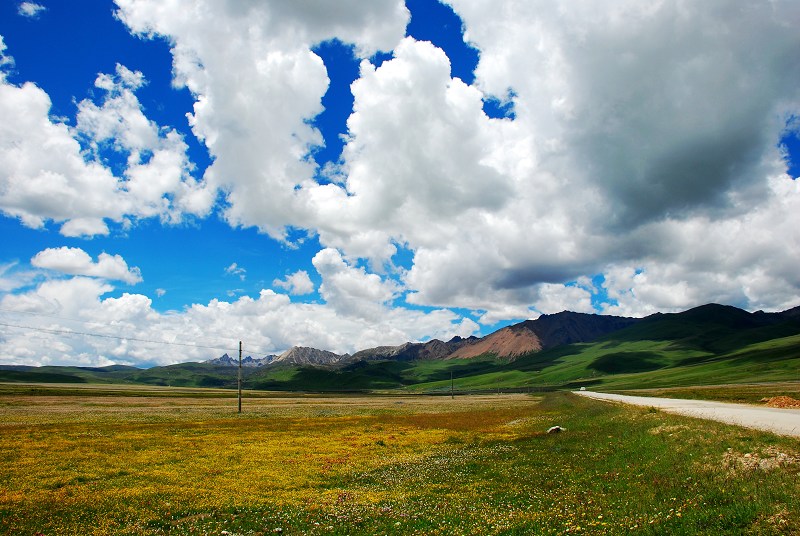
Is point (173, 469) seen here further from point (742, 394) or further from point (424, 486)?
point (742, 394)

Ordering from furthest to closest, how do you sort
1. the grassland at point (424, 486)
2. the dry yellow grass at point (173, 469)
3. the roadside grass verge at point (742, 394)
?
the roadside grass verge at point (742, 394)
the dry yellow grass at point (173, 469)
the grassland at point (424, 486)

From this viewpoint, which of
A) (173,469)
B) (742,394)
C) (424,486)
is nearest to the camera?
(424,486)

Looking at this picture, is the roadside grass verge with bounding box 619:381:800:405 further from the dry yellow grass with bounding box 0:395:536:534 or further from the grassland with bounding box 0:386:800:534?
the dry yellow grass with bounding box 0:395:536:534

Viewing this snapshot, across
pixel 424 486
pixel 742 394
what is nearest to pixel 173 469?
pixel 424 486

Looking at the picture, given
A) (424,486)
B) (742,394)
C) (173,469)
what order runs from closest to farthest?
(424,486) < (173,469) < (742,394)

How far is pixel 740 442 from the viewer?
26422 millimetres

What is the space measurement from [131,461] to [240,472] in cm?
1147

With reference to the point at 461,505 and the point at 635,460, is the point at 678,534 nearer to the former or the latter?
the point at 461,505

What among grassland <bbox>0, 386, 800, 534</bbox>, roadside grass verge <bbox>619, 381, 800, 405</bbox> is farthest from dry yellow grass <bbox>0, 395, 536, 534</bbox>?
roadside grass verge <bbox>619, 381, 800, 405</bbox>

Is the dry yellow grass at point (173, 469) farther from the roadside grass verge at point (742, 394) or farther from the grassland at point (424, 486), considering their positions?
the roadside grass verge at point (742, 394)

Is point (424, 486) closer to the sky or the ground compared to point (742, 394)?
closer to the sky

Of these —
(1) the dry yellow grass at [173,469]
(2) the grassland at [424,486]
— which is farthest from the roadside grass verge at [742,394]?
(1) the dry yellow grass at [173,469]

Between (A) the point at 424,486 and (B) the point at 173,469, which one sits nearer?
(A) the point at 424,486

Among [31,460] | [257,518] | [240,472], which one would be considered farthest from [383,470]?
[31,460]
